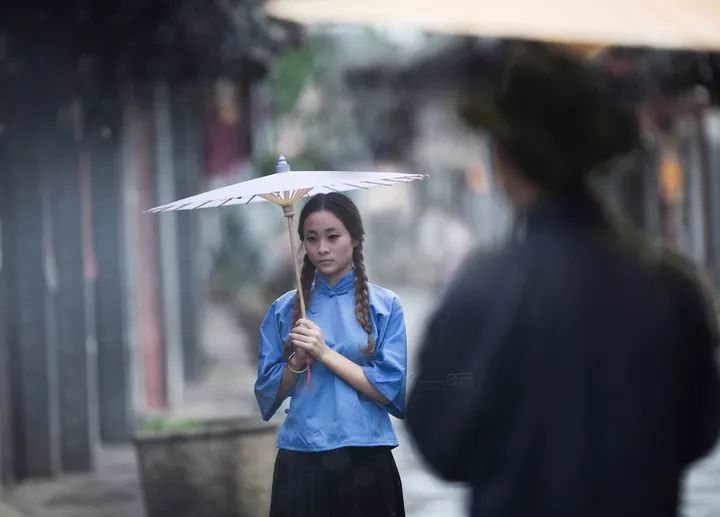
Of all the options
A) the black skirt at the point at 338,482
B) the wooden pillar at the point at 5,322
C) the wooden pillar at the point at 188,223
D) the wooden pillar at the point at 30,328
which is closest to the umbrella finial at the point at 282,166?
the black skirt at the point at 338,482

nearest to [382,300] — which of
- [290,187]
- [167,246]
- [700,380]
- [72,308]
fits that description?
[290,187]

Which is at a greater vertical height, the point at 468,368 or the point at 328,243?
the point at 328,243

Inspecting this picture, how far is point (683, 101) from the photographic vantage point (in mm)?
19781

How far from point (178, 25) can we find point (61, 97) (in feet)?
5.48

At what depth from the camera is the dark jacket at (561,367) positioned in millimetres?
2746

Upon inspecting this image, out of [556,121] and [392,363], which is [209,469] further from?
[556,121]

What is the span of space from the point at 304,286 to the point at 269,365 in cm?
24

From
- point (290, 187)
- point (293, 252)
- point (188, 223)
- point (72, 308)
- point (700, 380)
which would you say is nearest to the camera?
point (700, 380)

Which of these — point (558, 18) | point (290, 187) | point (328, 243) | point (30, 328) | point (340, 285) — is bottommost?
point (30, 328)

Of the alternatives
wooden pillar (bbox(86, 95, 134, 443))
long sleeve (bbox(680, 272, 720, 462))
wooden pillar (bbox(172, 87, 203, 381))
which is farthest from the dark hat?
wooden pillar (bbox(172, 87, 203, 381))

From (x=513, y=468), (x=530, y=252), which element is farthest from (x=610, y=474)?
(x=530, y=252)

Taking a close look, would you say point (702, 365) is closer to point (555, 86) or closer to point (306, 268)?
point (555, 86)

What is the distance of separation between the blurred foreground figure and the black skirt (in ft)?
2.85

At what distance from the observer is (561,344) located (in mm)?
2758
